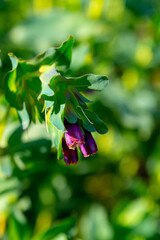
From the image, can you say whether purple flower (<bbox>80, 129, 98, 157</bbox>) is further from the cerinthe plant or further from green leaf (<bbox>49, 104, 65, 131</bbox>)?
green leaf (<bbox>49, 104, 65, 131</bbox>)

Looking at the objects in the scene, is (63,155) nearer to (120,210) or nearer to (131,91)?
(120,210)

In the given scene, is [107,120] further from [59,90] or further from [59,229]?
[59,90]

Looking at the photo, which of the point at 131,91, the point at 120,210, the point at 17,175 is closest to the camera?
the point at 17,175

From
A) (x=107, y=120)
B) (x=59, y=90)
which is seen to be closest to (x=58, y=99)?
(x=59, y=90)

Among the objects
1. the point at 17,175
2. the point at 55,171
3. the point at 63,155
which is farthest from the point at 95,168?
the point at 63,155

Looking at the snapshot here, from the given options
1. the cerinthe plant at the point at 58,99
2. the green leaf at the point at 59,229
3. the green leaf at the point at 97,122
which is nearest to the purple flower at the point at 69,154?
the cerinthe plant at the point at 58,99

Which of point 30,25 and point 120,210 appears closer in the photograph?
point 120,210
